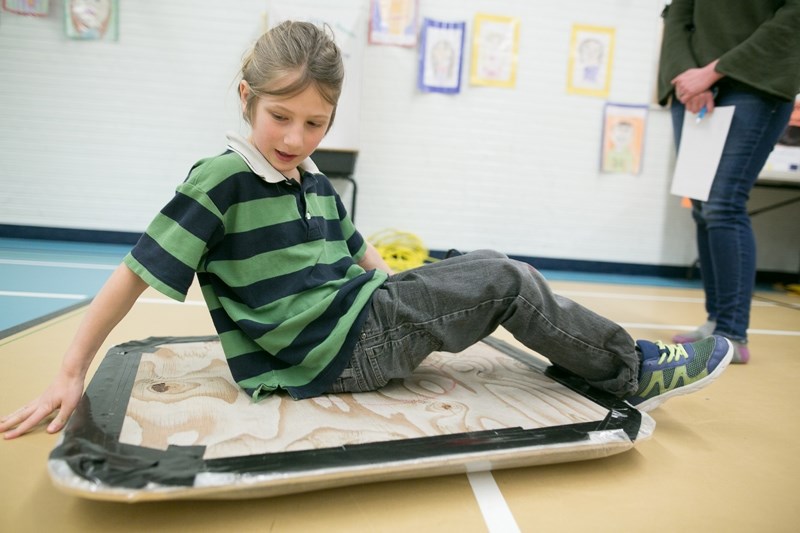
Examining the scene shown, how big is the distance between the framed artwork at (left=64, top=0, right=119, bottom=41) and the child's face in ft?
8.07

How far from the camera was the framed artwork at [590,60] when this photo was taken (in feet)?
9.96

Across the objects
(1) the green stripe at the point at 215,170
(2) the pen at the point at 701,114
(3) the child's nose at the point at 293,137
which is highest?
(2) the pen at the point at 701,114

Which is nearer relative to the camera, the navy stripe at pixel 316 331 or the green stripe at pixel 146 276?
the green stripe at pixel 146 276

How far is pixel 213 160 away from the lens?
0.88m

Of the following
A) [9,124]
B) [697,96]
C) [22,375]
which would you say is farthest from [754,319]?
[9,124]

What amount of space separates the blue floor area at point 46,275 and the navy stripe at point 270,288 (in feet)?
2.60

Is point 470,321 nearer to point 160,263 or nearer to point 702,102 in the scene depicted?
point 160,263

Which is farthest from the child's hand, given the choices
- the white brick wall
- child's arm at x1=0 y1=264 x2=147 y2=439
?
the white brick wall

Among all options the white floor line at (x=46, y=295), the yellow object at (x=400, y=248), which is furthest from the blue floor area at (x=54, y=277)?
the yellow object at (x=400, y=248)

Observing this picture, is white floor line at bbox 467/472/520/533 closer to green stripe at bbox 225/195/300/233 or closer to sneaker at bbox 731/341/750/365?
green stripe at bbox 225/195/300/233

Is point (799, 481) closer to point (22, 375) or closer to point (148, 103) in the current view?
point (22, 375)

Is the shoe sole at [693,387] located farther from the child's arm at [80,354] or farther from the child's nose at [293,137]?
the child's arm at [80,354]

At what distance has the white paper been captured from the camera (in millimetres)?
1483

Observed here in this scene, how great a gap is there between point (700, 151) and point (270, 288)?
133 cm
